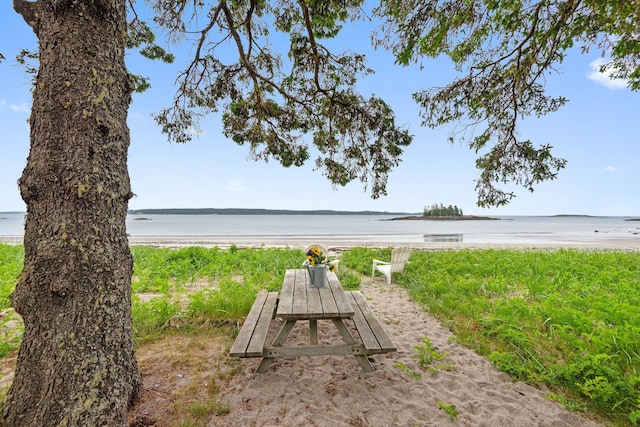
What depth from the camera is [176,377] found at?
9.66 ft

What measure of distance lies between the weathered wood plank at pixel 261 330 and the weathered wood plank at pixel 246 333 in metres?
0.04

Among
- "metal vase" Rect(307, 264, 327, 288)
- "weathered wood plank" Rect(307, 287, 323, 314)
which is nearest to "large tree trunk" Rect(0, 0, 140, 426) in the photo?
"weathered wood plank" Rect(307, 287, 323, 314)

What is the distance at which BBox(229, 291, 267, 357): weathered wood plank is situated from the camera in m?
2.73

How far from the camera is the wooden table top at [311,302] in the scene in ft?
9.78

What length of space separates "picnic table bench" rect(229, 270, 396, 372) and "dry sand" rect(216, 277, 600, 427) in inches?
9.1

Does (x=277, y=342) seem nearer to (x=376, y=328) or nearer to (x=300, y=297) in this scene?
(x=300, y=297)

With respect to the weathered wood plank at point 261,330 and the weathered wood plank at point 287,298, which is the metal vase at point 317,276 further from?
the weathered wood plank at point 261,330

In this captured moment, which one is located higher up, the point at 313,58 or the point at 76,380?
the point at 313,58

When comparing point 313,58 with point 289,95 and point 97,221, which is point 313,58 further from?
point 97,221

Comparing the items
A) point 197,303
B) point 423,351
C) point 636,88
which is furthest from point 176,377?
point 636,88

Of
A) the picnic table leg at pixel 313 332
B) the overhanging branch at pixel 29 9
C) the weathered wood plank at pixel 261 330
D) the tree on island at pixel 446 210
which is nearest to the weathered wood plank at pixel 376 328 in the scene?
the picnic table leg at pixel 313 332

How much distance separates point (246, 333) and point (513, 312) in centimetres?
400

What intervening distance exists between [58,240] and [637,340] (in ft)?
18.0

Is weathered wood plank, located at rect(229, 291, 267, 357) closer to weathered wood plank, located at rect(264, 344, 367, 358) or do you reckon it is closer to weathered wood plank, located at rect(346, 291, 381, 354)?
weathered wood plank, located at rect(264, 344, 367, 358)
